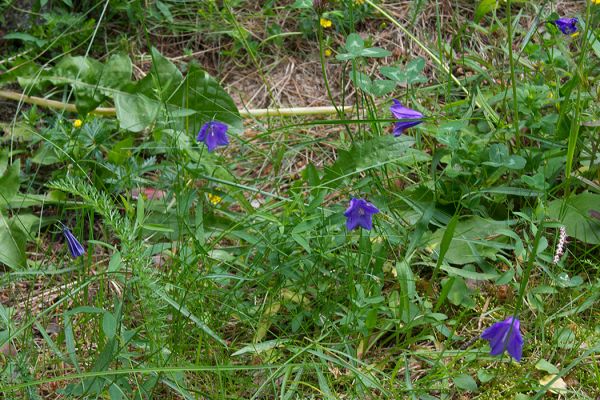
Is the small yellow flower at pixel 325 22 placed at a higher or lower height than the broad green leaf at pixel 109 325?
higher

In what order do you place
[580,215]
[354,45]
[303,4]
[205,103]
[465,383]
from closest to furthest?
[465,383]
[580,215]
[354,45]
[303,4]
[205,103]

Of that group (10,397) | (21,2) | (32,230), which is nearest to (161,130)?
(32,230)

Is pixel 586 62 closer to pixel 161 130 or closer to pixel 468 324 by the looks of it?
pixel 468 324

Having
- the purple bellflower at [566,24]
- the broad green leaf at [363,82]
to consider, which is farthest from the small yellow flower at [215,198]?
the purple bellflower at [566,24]

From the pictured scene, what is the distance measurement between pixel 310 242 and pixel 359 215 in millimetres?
186

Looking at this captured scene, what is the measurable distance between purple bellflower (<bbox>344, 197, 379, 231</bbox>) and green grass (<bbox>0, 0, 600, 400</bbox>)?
0.25 feet

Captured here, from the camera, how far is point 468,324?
1.98 metres

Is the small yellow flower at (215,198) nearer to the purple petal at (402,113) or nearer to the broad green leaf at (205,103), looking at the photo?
the broad green leaf at (205,103)

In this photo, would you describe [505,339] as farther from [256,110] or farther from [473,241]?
[256,110]

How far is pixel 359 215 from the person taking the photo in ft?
6.11

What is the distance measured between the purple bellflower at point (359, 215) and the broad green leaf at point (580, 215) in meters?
0.52

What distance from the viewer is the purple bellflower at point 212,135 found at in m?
2.12

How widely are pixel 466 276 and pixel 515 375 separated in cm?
28

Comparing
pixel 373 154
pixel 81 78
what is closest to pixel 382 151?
pixel 373 154
